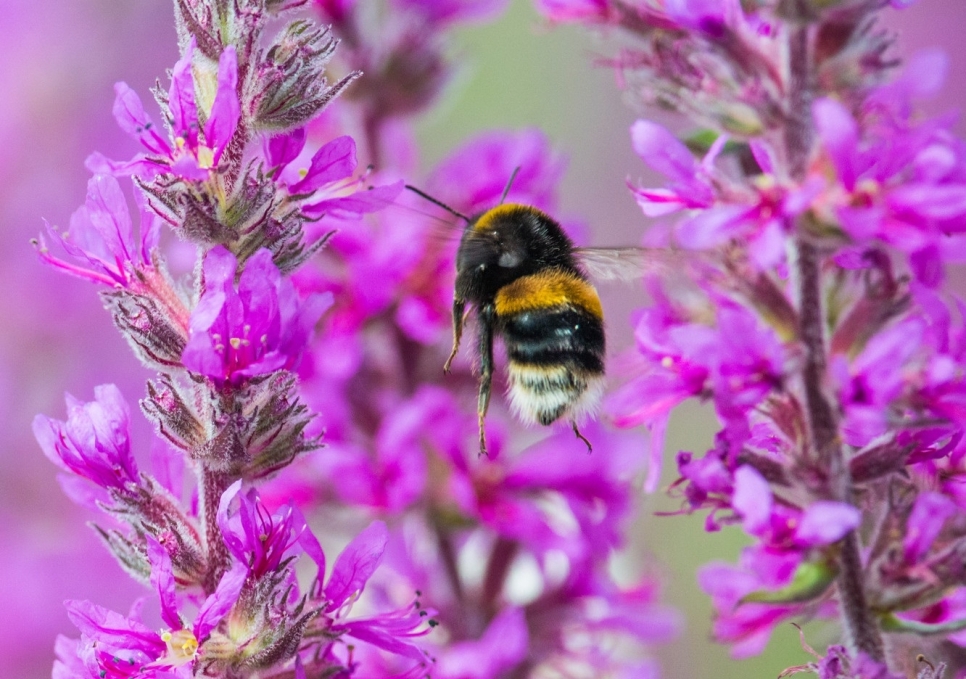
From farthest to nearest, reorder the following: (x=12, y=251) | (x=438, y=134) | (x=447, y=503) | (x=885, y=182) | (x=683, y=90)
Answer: (x=438, y=134), (x=12, y=251), (x=447, y=503), (x=683, y=90), (x=885, y=182)

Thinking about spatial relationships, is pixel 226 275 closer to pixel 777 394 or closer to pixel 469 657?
pixel 777 394

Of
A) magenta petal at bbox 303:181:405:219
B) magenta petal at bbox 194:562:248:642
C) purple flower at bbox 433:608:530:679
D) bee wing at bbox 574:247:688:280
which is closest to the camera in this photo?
magenta petal at bbox 194:562:248:642

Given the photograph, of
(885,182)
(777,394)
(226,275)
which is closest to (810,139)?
(885,182)

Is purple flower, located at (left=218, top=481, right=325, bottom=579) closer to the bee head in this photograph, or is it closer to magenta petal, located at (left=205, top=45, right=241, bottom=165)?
magenta petal, located at (left=205, top=45, right=241, bottom=165)

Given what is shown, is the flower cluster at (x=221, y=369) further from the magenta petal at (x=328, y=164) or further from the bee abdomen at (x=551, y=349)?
the bee abdomen at (x=551, y=349)

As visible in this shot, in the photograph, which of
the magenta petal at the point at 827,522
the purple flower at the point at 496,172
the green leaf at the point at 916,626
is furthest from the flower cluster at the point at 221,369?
the purple flower at the point at 496,172

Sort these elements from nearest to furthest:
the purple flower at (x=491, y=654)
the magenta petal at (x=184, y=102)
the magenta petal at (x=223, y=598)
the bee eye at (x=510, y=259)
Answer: the magenta petal at (x=223, y=598) → the magenta petal at (x=184, y=102) → the bee eye at (x=510, y=259) → the purple flower at (x=491, y=654)

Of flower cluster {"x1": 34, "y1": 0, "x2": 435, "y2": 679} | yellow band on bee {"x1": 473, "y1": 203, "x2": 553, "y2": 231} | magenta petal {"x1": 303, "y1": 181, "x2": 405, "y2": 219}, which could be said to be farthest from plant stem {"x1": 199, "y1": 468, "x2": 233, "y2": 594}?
yellow band on bee {"x1": 473, "y1": 203, "x2": 553, "y2": 231}
